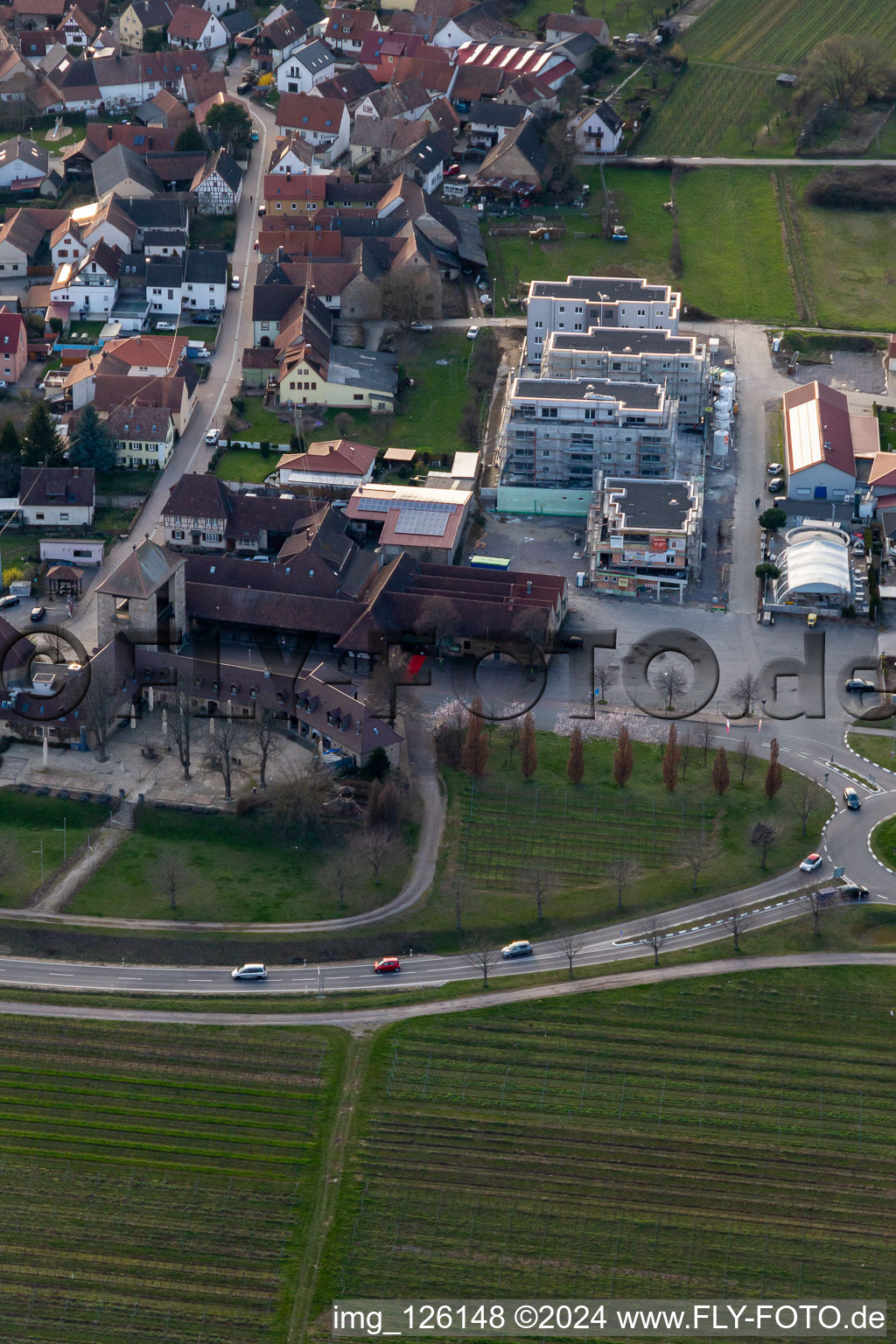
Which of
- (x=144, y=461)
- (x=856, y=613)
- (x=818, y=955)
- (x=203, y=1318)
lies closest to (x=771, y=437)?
(x=856, y=613)

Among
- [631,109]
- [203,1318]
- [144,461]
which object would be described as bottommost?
[203,1318]

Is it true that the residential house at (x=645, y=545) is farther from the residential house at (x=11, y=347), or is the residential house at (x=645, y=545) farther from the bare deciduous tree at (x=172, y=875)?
the residential house at (x=11, y=347)

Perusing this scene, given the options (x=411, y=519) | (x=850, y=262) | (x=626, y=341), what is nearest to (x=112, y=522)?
(x=411, y=519)

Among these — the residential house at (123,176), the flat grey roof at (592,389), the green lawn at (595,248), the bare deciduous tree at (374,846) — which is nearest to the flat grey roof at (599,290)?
the green lawn at (595,248)

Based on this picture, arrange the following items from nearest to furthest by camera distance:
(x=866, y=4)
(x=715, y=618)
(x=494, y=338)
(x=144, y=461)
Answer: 1. (x=715, y=618)
2. (x=144, y=461)
3. (x=494, y=338)
4. (x=866, y=4)

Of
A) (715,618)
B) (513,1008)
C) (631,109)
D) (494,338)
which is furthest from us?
(631,109)

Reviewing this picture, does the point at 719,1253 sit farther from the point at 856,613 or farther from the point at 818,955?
the point at 856,613
